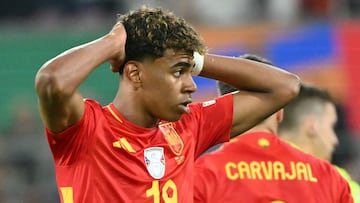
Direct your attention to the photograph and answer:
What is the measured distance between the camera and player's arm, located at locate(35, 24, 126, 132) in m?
4.04

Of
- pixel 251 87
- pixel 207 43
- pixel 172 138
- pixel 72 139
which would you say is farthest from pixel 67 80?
pixel 207 43

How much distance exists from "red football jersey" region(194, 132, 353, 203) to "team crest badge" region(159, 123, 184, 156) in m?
0.76

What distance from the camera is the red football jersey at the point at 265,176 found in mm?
5328

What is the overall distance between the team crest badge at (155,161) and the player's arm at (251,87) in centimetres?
47

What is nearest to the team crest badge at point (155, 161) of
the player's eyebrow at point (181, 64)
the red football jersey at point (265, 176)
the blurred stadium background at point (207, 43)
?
the player's eyebrow at point (181, 64)

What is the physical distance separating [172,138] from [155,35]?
0.49 m

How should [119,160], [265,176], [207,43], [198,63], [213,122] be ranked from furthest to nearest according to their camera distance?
[207,43]
[265,176]
[213,122]
[198,63]
[119,160]

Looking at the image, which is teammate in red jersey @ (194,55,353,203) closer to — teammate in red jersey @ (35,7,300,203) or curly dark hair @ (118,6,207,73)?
teammate in red jersey @ (35,7,300,203)

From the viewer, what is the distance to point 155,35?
14.3ft

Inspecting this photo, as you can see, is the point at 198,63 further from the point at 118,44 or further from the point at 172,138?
the point at 118,44

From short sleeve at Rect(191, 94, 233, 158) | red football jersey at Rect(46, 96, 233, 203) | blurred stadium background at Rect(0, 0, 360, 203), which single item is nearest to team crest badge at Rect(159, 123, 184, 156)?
red football jersey at Rect(46, 96, 233, 203)

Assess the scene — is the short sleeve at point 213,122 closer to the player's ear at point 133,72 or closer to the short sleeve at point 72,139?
the player's ear at point 133,72

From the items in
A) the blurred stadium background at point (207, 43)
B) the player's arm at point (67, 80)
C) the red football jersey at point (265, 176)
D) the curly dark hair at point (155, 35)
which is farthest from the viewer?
the blurred stadium background at point (207, 43)

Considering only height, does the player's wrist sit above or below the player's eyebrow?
below
